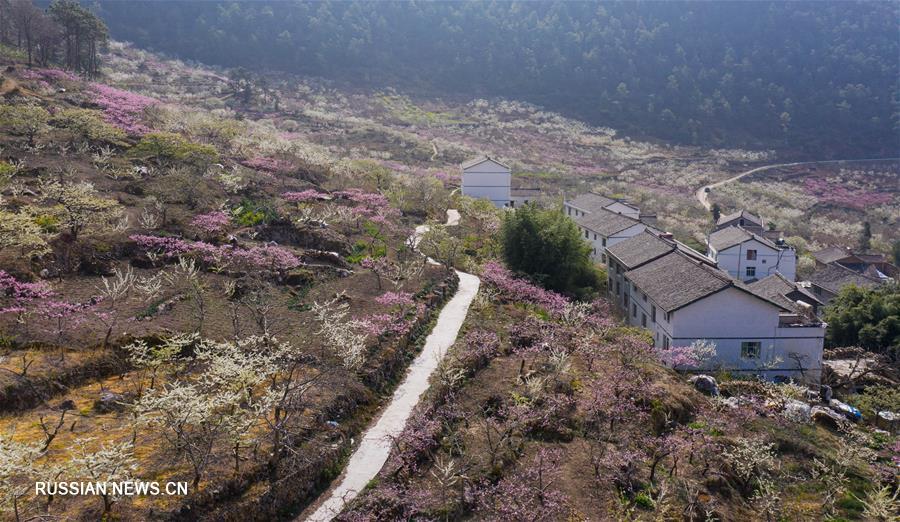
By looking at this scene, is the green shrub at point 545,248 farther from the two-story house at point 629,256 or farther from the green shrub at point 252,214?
the green shrub at point 252,214

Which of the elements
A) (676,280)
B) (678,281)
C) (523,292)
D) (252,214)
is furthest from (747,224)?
(252,214)

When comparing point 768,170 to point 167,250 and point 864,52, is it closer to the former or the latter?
point 864,52

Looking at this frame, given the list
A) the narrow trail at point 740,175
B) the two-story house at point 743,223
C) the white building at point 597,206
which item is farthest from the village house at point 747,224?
the narrow trail at point 740,175

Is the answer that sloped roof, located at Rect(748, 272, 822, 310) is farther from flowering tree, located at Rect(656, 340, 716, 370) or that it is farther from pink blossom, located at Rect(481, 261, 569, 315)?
pink blossom, located at Rect(481, 261, 569, 315)

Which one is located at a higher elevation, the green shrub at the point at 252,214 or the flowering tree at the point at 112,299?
the green shrub at the point at 252,214

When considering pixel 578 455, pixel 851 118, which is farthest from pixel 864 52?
pixel 578 455

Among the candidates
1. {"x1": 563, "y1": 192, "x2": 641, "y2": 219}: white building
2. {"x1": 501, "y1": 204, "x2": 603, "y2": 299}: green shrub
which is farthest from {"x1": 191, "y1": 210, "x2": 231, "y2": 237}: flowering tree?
{"x1": 563, "y1": 192, "x2": 641, "y2": 219}: white building

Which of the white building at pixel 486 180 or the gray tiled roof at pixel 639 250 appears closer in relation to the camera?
the gray tiled roof at pixel 639 250
